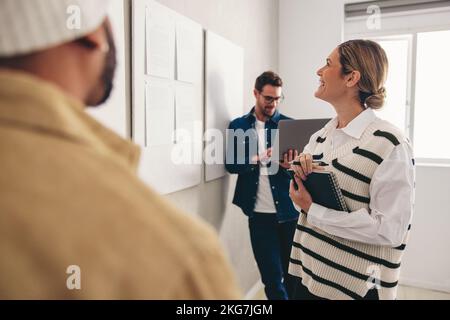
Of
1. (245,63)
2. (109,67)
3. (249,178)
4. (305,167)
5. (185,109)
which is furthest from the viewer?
(245,63)

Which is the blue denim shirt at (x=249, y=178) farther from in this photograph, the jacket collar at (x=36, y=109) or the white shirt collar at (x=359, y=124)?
→ the jacket collar at (x=36, y=109)

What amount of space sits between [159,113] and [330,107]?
1899 mm

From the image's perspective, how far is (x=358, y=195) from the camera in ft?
3.64

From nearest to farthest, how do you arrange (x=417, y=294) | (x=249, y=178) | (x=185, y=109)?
(x=185, y=109) → (x=249, y=178) → (x=417, y=294)

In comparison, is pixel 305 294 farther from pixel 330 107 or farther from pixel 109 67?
pixel 330 107

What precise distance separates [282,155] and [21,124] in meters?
1.77

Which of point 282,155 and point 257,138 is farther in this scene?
point 257,138

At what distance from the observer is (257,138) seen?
219cm

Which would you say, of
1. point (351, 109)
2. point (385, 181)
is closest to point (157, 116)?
point (351, 109)

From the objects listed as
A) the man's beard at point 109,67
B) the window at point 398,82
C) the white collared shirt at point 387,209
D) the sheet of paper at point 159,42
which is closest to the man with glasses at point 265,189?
the sheet of paper at point 159,42

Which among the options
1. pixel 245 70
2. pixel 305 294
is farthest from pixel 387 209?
pixel 245 70
